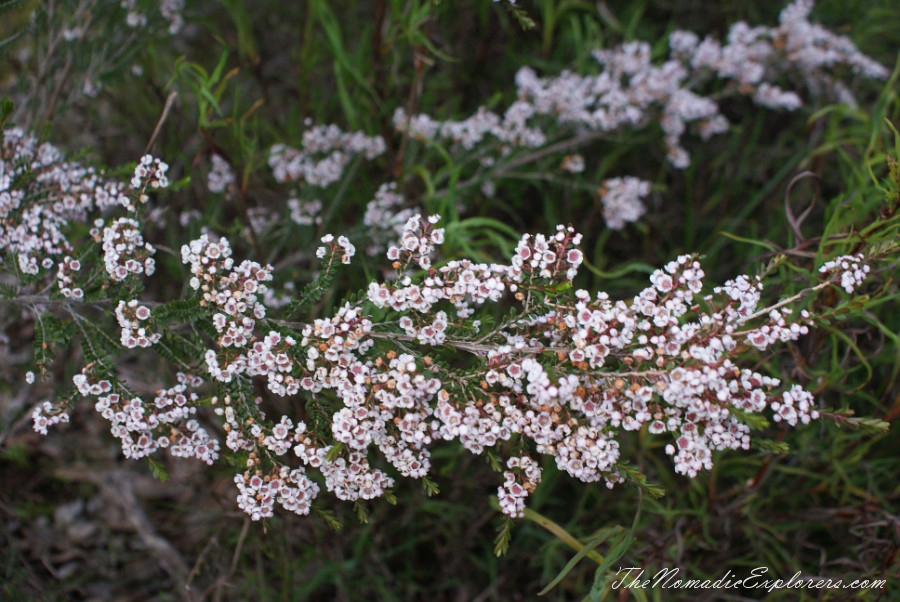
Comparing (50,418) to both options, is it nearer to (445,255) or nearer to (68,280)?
(68,280)

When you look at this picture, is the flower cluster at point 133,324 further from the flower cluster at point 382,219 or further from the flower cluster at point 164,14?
the flower cluster at point 164,14

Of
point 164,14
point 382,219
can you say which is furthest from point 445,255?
point 164,14

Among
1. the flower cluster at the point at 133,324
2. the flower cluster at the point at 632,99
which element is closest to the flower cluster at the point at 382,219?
the flower cluster at the point at 632,99

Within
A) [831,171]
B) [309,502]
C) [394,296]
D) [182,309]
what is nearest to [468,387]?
[394,296]

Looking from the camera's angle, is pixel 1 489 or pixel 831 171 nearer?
pixel 1 489

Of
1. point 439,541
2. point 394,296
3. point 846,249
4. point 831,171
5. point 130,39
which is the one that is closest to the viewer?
point 394,296

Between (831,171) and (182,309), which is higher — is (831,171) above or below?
below

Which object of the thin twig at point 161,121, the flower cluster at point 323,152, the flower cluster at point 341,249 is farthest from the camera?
the flower cluster at point 323,152

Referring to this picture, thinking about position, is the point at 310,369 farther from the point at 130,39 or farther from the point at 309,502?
the point at 130,39

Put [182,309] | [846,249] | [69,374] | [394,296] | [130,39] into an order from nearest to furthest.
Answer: [394,296]
[182,309]
[846,249]
[69,374]
[130,39]
